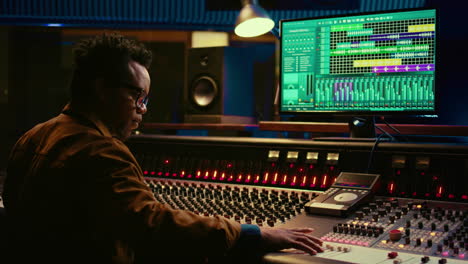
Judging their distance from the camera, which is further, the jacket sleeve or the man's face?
the man's face

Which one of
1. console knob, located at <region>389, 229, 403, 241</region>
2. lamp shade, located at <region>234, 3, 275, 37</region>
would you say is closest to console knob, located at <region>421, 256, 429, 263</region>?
console knob, located at <region>389, 229, 403, 241</region>

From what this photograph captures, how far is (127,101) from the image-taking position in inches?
48.5

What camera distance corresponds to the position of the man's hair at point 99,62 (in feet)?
3.95

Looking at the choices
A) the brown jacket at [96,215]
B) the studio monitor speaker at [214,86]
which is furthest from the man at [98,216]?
the studio monitor speaker at [214,86]

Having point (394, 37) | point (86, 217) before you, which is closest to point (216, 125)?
point (394, 37)

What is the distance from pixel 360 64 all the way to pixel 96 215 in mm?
1202

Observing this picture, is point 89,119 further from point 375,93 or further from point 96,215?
point 375,93

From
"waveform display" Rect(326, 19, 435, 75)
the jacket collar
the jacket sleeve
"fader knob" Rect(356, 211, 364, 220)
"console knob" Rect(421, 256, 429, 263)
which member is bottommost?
"console knob" Rect(421, 256, 429, 263)

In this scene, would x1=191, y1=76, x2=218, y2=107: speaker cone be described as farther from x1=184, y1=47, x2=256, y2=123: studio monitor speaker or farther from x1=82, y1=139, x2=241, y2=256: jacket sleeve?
x1=82, y1=139, x2=241, y2=256: jacket sleeve

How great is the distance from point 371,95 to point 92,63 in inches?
41.7

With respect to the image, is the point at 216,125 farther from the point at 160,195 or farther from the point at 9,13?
the point at 9,13

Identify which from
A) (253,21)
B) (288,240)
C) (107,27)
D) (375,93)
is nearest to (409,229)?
(288,240)

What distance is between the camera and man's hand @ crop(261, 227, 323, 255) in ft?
3.45

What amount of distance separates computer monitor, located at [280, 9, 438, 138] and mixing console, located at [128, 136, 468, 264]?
0.72 feet
